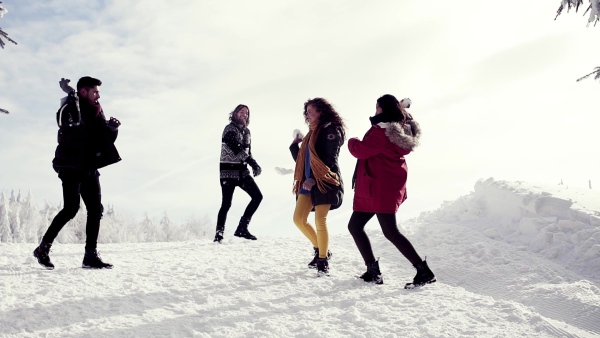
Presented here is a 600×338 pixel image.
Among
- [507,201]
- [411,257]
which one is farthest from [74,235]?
[411,257]

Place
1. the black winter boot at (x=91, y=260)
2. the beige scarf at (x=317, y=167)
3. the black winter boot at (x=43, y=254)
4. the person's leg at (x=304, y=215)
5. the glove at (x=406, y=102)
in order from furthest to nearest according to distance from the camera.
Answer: the person's leg at (x=304, y=215) < the glove at (x=406, y=102) < the beige scarf at (x=317, y=167) < the black winter boot at (x=91, y=260) < the black winter boot at (x=43, y=254)

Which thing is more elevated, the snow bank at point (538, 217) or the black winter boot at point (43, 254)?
the snow bank at point (538, 217)

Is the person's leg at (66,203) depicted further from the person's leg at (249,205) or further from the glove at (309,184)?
the person's leg at (249,205)

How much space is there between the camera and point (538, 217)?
35.4ft

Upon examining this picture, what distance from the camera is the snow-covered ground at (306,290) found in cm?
461

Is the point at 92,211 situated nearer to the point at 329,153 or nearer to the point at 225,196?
the point at 329,153

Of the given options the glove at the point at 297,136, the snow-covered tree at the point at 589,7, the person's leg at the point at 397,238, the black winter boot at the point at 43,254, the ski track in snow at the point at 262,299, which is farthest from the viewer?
the snow-covered tree at the point at 589,7

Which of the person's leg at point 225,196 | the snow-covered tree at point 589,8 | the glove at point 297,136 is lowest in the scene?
the person's leg at point 225,196

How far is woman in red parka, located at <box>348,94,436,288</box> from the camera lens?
5.80 metres

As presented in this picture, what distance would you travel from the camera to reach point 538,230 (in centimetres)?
1034

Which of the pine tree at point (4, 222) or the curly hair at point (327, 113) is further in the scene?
the pine tree at point (4, 222)

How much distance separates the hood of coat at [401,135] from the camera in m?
5.71

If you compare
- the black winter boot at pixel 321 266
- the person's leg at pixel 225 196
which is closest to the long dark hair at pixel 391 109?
the black winter boot at pixel 321 266

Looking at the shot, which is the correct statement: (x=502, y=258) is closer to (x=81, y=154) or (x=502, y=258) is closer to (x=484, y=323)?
(x=484, y=323)
